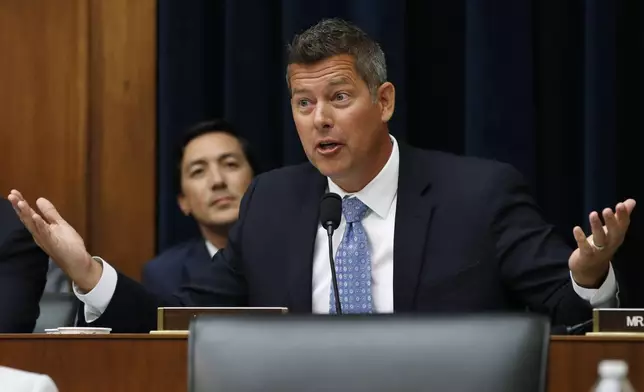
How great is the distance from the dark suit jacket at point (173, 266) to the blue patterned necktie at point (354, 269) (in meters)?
1.00

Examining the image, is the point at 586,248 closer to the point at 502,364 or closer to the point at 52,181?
the point at 502,364

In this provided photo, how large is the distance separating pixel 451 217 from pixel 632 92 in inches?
46.2

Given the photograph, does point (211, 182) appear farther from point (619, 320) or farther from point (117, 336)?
point (619, 320)

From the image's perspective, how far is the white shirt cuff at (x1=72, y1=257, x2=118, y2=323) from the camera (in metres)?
2.48

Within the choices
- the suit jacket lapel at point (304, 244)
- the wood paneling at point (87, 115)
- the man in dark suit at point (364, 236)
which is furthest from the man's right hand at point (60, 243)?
the wood paneling at point (87, 115)

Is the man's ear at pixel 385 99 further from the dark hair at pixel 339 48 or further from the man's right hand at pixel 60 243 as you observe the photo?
the man's right hand at pixel 60 243

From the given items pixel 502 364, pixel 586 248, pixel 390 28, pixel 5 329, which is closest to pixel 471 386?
pixel 502 364

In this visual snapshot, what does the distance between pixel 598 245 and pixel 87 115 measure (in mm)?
2065

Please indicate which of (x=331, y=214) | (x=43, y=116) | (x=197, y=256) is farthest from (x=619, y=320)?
(x=43, y=116)

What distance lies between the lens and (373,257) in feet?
8.46

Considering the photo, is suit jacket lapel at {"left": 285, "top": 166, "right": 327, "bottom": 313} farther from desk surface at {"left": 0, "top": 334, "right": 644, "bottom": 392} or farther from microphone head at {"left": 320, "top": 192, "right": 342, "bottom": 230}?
desk surface at {"left": 0, "top": 334, "right": 644, "bottom": 392}

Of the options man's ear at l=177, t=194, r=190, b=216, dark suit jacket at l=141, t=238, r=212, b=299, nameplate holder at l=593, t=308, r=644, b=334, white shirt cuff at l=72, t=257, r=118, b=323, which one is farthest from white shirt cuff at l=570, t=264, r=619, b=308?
man's ear at l=177, t=194, r=190, b=216

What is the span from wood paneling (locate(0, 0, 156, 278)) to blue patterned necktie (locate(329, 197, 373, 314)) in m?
1.40

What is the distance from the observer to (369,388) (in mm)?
1154
